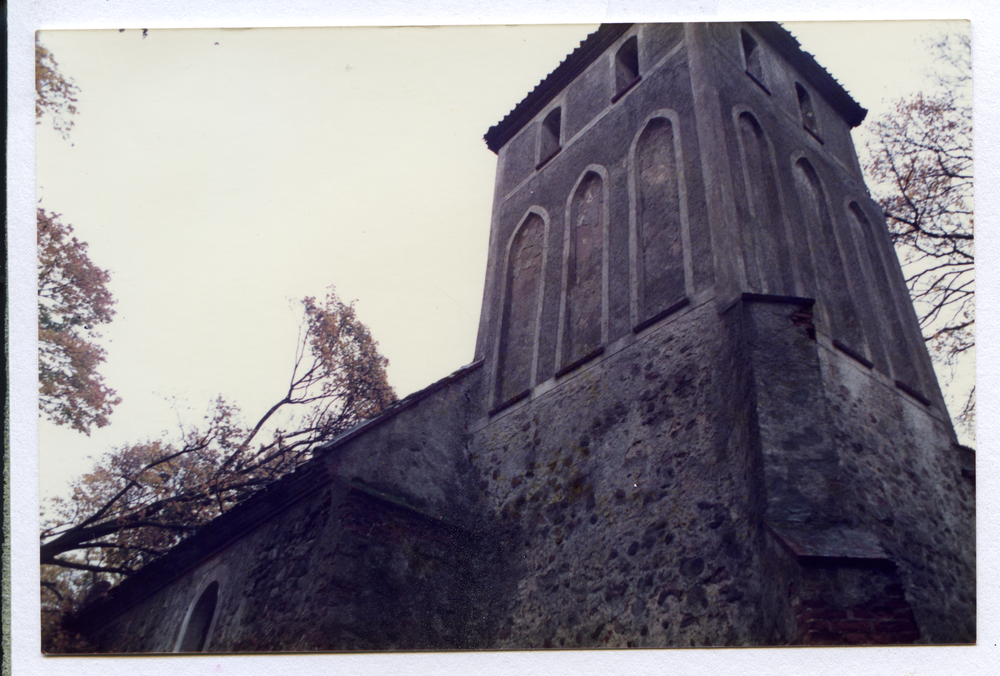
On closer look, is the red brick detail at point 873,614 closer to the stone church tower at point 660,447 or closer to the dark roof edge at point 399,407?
the stone church tower at point 660,447

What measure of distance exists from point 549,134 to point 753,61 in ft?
12.3

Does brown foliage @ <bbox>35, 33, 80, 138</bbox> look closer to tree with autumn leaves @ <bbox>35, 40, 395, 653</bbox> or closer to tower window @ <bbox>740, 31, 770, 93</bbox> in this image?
tree with autumn leaves @ <bbox>35, 40, 395, 653</bbox>

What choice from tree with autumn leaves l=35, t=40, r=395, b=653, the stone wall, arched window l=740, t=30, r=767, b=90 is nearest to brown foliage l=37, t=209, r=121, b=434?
tree with autumn leaves l=35, t=40, r=395, b=653

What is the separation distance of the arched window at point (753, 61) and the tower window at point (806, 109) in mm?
1117

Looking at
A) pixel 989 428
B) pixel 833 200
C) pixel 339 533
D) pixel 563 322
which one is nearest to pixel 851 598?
pixel 989 428

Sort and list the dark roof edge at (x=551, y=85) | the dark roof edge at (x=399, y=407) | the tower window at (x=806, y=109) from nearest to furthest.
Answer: the dark roof edge at (x=399, y=407) → the tower window at (x=806, y=109) → the dark roof edge at (x=551, y=85)

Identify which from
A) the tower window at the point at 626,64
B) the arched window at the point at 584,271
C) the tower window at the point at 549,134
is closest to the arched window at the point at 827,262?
the arched window at the point at 584,271

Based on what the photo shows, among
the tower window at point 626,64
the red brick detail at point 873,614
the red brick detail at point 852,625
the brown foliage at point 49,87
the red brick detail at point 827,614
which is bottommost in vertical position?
the red brick detail at point 852,625

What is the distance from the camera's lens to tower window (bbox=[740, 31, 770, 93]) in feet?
31.4

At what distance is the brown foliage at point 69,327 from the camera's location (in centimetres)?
696

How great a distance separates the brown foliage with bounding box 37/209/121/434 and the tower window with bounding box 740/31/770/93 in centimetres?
816

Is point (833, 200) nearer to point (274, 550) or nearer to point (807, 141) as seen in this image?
point (807, 141)

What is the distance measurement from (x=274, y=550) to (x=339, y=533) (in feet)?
3.59

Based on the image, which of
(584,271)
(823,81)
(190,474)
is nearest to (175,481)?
(190,474)
